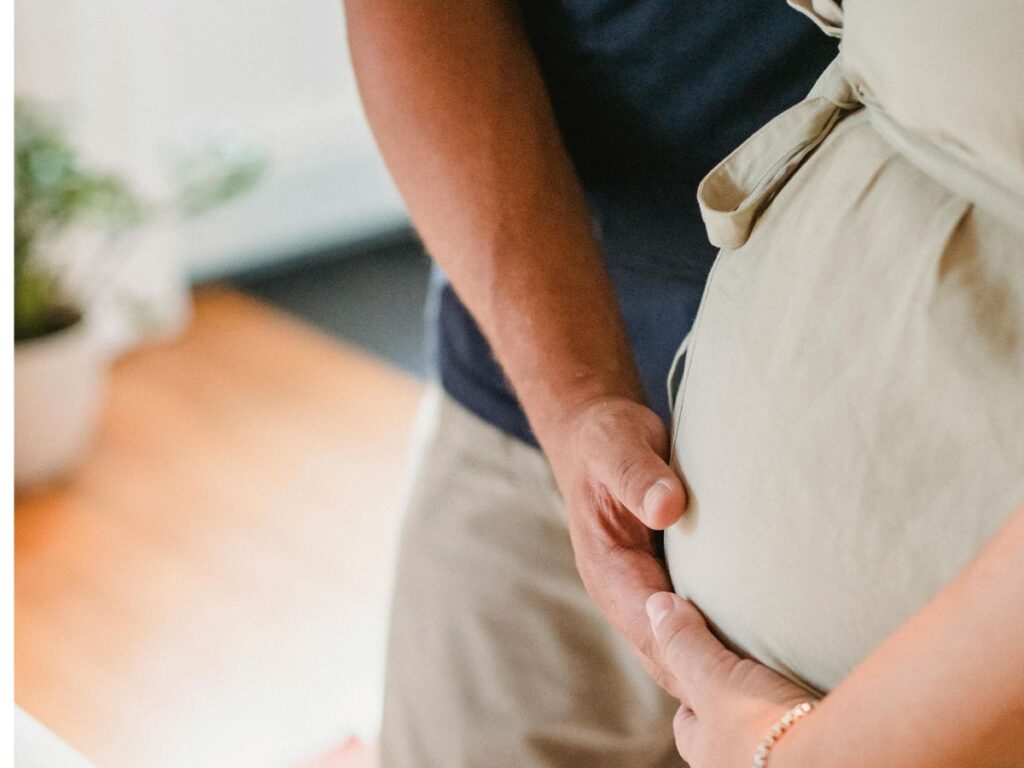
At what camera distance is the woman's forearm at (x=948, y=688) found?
0.52 meters

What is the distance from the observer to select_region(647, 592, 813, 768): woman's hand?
620mm

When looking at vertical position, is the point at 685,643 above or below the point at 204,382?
above

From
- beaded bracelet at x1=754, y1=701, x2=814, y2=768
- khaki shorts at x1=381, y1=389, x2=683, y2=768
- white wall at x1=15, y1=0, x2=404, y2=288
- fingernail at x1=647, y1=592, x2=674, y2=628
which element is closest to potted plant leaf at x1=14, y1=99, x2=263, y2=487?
white wall at x1=15, y1=0, x2=404, y2=288

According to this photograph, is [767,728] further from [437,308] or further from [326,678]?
[326,678]

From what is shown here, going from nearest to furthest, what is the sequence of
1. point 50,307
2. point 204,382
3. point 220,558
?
point 220,558 < point 50,307 < point 204,382

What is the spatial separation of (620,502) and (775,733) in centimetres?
17

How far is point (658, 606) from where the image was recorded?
70cm

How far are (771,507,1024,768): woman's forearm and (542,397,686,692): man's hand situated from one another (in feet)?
0.46

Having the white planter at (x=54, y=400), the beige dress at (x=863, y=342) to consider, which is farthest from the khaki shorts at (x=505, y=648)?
the white planter at (x=54, y=400)

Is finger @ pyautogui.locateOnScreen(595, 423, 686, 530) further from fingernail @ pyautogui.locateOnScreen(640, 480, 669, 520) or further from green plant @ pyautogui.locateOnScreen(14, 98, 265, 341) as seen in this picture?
green plant @ pyautogui.locateOnScreen(14, 98, 265, 341)

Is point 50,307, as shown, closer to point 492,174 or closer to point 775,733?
point 492,174

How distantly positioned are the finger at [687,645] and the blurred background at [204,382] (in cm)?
97

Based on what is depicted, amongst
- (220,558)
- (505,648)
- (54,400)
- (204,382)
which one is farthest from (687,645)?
(204,382)

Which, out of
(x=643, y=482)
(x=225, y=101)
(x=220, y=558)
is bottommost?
(x=220, y=558)
